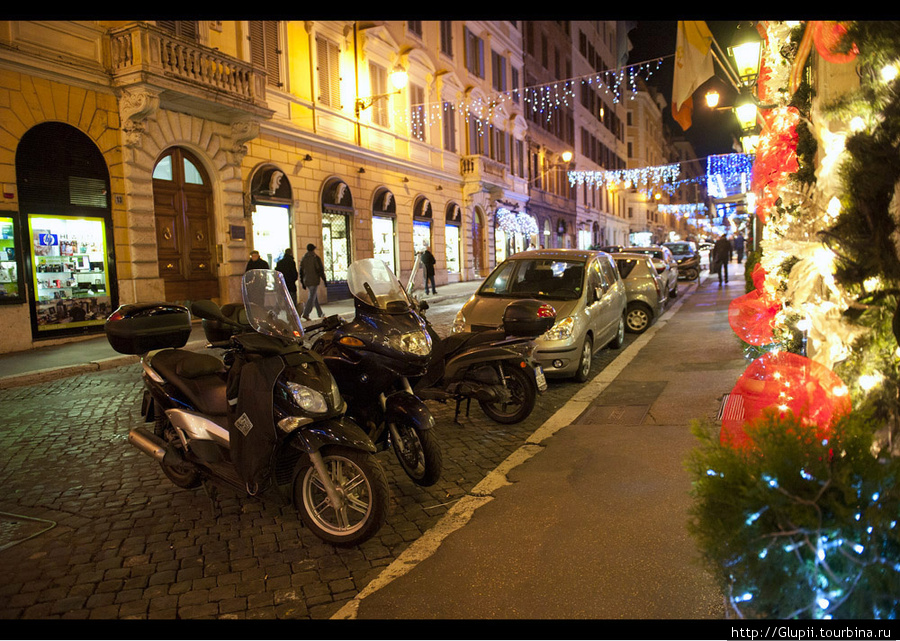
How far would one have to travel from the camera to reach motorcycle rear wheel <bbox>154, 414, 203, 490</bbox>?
4.58 metres

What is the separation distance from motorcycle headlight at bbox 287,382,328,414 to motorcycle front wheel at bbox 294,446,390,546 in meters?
0.23

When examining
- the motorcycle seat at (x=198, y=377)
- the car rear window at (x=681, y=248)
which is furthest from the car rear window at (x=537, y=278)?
the car rear window at (x=681, y=248)

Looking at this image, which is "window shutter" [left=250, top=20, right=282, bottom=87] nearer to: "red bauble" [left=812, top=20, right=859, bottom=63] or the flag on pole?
the flag on pole

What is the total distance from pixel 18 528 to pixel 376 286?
2773mm

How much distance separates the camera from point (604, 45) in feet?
180

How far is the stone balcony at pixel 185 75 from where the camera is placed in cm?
1339

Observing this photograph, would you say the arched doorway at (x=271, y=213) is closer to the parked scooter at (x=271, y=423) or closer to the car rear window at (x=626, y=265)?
the car rear window at (x=626, y=265)

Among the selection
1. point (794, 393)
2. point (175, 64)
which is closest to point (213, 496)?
point (794, 393)

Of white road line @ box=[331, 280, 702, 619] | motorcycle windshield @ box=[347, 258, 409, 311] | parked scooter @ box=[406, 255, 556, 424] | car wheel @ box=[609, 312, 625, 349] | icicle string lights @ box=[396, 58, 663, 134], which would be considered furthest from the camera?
icicle string lights @ box=[396, 58, 663, 134]

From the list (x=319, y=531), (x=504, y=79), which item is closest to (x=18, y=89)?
(x=319, y=531)

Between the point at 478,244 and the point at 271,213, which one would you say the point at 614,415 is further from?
the point at 478,244

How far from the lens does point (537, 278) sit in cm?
877

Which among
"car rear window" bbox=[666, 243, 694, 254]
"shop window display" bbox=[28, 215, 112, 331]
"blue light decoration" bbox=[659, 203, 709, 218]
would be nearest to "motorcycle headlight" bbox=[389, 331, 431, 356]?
"shop window display" bbox=[28, 215, 112, 331]
